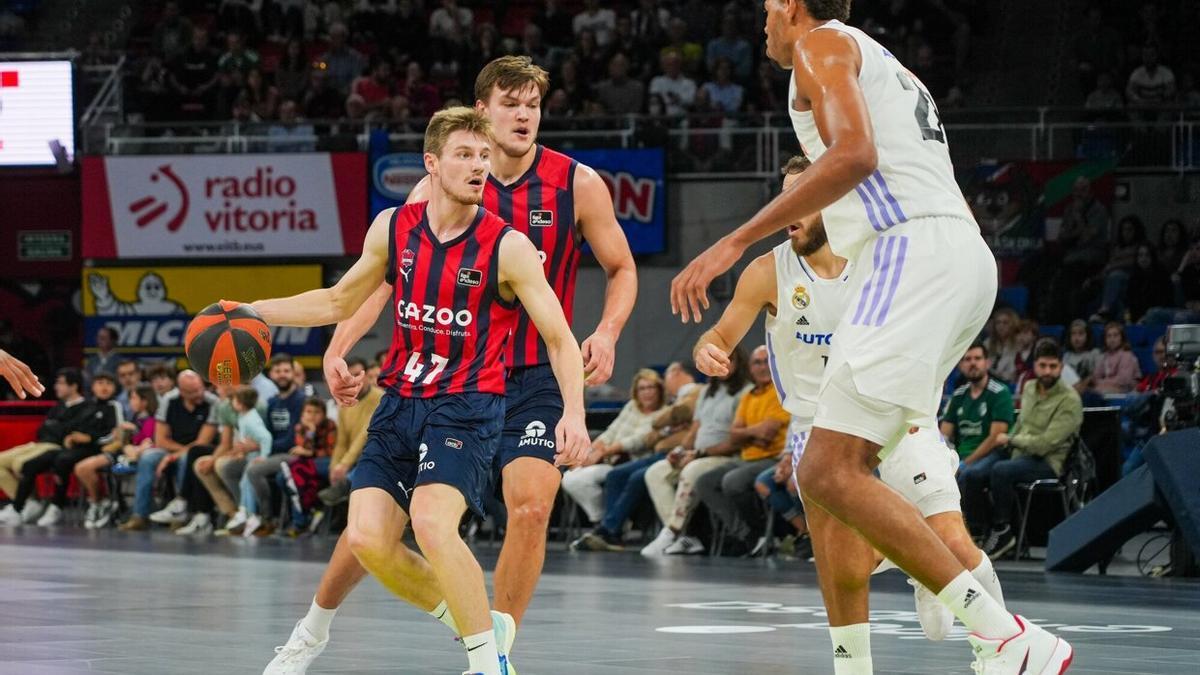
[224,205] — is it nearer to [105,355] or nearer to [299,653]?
[105,355]

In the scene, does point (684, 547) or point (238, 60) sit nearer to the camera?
point (684, 547)

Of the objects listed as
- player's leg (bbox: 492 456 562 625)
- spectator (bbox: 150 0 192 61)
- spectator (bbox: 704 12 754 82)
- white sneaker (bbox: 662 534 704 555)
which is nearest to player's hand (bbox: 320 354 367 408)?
player's leg (bbox: 492 456 562 625)

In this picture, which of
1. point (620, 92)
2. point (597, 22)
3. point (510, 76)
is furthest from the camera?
point (597, 22)

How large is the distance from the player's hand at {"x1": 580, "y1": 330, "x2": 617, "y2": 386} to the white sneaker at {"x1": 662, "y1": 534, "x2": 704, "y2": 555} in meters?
7.89

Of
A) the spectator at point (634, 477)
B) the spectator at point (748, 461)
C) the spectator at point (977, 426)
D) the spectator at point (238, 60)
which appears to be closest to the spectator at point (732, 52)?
the spectator at point (238, 60)

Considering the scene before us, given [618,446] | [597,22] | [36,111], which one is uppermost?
[597,22]

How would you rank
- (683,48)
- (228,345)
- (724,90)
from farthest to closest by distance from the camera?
1. (683,48)
2. (724,90)
3. (228,345)

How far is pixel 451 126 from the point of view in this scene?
596 centimetres

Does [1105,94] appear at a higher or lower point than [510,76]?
lower

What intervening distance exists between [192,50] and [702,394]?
12846mm

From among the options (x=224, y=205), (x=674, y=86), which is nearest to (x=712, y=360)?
(x=674, y=86)

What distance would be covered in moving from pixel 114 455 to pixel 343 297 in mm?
13350

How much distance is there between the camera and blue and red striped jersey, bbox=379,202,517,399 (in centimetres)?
602

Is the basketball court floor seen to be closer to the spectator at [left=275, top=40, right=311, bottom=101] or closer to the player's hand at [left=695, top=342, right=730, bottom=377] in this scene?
the player's hand at [left=695, top=342, right=730, bottom=377]
